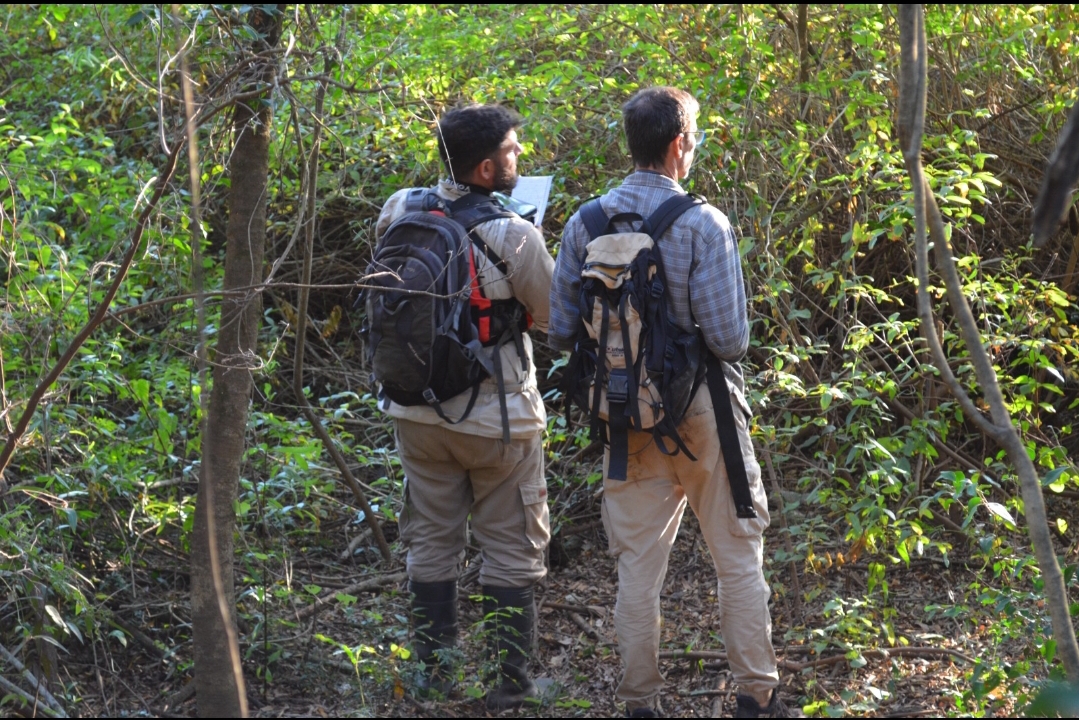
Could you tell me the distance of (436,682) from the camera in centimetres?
365

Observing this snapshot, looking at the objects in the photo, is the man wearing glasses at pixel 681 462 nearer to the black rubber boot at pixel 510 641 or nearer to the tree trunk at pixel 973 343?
the black rubber boot at pixel 510 641

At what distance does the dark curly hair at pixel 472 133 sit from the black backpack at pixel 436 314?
0.45 ft

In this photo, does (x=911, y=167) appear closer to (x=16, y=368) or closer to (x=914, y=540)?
(x=914, y=540)

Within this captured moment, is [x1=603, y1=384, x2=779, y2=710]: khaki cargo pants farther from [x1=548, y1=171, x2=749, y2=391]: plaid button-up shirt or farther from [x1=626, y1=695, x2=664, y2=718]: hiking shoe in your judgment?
[x1=548, y1=171, x2=749, y2=391]: plaid button-up shirt

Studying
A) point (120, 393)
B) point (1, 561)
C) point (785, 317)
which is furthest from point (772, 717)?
point (120, 393)

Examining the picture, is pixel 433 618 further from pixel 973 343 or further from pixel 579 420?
pixel 973 343

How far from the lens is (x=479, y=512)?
3738 millimetres

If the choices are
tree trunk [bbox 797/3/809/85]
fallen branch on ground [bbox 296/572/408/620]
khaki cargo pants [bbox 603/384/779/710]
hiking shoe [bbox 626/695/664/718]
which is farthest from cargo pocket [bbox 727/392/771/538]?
tree trunk [bbox 797/3/809/85]

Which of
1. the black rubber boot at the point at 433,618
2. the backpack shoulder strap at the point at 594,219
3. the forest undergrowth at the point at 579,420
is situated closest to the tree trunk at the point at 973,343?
the forest undergrowth at the point at 579,420

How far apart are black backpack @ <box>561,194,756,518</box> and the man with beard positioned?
15.1 inches

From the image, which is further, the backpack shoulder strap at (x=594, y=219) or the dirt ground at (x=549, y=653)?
the dirt ground at (x=549, y=653)

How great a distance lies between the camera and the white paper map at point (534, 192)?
12.4 ft

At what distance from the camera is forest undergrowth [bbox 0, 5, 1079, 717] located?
365 cm

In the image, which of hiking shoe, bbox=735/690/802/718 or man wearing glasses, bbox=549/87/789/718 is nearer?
man wearing glasses, bbox=549/87/789/718
